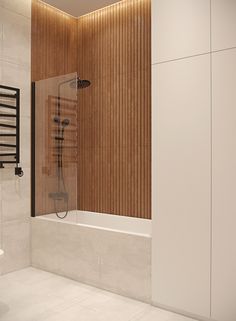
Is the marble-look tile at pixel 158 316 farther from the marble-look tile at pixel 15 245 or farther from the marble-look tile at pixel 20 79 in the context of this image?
the marble-look tile at pixel 20 79

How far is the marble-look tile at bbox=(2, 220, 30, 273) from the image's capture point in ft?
11.3

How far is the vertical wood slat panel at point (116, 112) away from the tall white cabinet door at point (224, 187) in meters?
1.17

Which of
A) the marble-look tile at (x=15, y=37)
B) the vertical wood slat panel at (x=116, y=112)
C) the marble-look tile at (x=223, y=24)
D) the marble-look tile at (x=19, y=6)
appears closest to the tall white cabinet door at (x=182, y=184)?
the marble-look tile at (x=223, y=24)

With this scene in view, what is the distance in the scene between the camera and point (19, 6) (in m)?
3.57

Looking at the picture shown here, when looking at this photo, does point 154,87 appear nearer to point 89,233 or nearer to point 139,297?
point 89,233

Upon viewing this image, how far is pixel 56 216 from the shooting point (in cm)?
348

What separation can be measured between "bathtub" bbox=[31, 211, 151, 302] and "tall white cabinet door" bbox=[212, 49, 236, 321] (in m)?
0.59

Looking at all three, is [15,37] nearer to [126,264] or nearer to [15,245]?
[15,245]

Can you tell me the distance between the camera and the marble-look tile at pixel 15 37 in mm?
3418

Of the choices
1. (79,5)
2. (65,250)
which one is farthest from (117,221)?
(79,5)

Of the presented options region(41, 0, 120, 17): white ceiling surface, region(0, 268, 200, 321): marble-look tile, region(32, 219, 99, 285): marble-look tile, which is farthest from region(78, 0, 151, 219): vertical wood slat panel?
region(0, 268, 200, 321): marble-look tile

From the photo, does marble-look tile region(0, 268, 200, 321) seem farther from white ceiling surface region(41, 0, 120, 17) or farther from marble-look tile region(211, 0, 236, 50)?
white ceiling surface region(41, 0, 120, 17)

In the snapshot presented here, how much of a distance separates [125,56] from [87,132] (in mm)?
1039

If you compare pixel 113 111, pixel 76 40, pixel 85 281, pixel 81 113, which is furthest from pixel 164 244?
pixel 76 40
